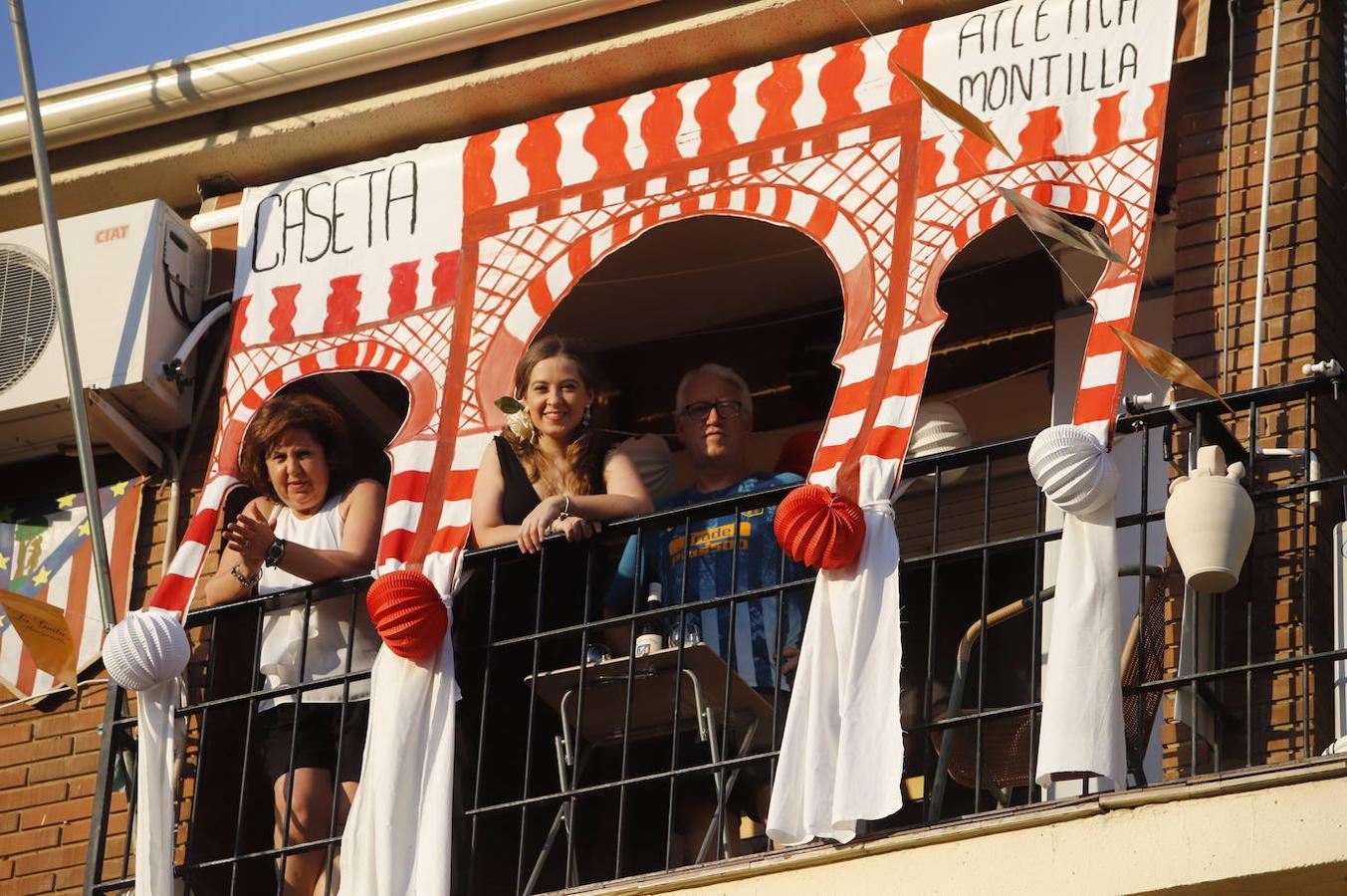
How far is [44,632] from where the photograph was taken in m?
7.72

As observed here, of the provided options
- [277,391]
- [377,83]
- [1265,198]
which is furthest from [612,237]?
[1265,198]

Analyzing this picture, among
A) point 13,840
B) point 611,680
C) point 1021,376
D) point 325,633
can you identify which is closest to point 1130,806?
point 611,680

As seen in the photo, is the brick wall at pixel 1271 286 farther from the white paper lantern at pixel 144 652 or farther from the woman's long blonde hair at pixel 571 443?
the white paper lantern at pixel 144 652

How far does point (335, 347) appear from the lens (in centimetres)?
789

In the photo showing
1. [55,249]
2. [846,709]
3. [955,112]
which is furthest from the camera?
[55,249]

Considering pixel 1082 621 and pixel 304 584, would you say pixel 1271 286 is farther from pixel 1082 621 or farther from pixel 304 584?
pixel 304 584

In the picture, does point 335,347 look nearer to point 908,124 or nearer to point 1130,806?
point 908,124

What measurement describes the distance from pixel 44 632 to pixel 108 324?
1.26m

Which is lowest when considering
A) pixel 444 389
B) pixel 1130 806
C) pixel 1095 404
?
pixel 1130 806

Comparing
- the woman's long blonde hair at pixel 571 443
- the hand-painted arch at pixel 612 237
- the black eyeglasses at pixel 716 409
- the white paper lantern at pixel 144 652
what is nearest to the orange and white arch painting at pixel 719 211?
the hand-painted arch at pixel 612 237

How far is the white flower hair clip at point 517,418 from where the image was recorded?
7.33 m

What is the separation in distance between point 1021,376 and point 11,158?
3.91 metres

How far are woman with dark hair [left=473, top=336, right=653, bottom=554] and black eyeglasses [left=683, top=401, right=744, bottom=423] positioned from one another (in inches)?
11.5

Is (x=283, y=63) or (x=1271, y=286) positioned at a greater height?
(x=283, y=63)
